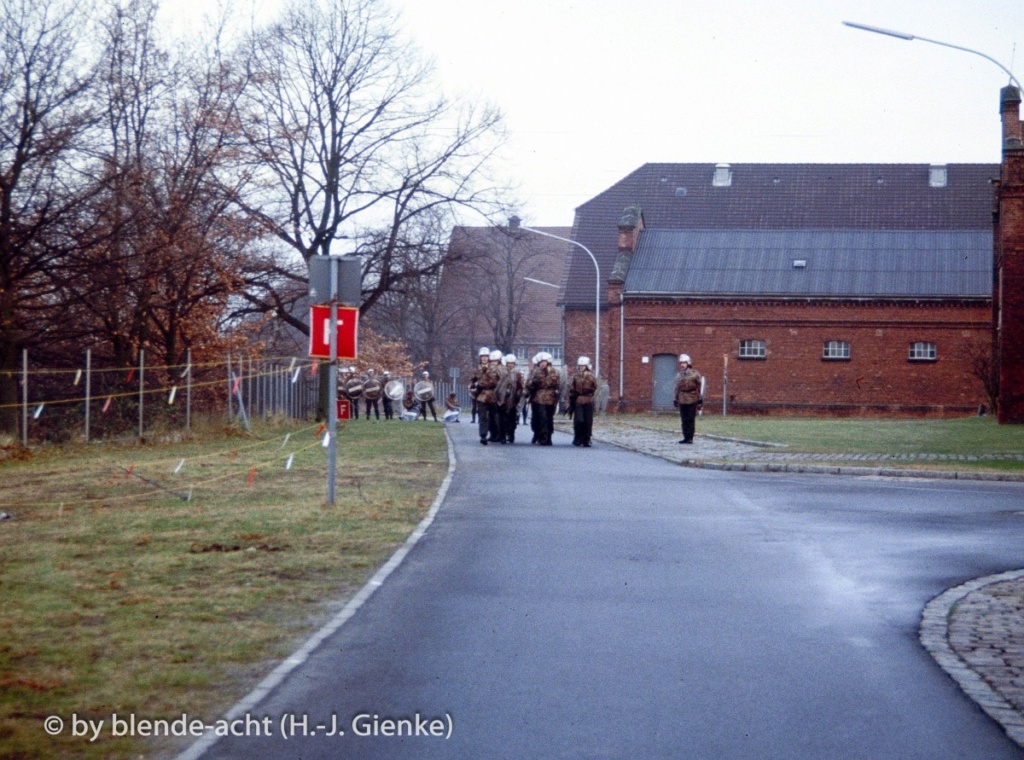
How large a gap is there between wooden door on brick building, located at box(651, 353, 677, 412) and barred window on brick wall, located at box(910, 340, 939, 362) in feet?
32.0

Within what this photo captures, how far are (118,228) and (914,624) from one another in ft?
71.0

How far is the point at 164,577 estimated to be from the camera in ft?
32.3

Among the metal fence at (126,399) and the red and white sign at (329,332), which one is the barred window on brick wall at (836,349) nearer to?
the metal fence at (126,399)

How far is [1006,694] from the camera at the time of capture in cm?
671

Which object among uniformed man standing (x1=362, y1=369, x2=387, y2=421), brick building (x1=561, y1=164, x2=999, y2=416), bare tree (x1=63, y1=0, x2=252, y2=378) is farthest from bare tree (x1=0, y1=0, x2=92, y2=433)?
brick building (x1=561, y1=164, x2=999, y2=416)

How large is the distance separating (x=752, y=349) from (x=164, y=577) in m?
49.3

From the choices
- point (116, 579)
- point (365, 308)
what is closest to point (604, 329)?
point (365, 308)

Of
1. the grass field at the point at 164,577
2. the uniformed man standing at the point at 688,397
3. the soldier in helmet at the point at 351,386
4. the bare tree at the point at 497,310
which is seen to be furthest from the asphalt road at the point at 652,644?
the bare tree at the point at 497,310

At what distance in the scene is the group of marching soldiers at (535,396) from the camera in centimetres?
2880

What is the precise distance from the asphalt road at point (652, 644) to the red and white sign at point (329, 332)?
210cm

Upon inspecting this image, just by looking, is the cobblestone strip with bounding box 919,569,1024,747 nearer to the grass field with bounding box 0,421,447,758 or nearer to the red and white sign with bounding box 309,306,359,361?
the grass field with bounding box 0,421,447,758

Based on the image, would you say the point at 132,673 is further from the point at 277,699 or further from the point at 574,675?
the point at 574,675

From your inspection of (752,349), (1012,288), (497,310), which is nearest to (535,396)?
(1012,288)

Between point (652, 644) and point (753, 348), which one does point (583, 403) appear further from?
point (753, 348)
